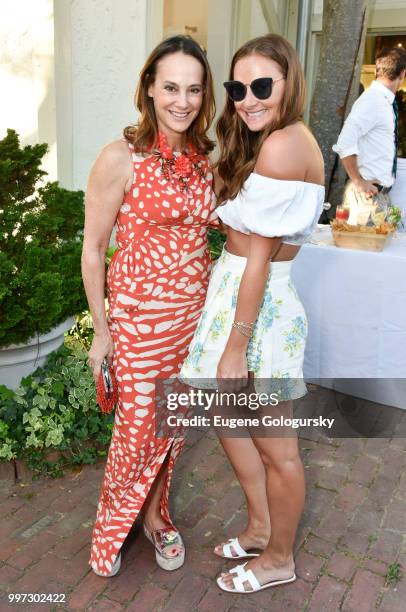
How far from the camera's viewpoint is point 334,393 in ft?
13.3

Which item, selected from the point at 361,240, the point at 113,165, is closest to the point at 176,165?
the point at 113,165

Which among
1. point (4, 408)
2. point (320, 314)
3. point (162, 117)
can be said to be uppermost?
point (162, 117)

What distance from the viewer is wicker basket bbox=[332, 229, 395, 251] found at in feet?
11.7

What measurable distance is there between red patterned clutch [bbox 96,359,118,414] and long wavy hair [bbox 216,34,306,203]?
2.51 ft

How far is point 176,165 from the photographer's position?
2.19 meters

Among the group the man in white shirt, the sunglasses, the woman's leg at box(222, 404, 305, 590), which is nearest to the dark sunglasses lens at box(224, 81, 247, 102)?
the sunglasses

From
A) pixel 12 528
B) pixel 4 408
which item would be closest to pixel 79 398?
pixel 4 408

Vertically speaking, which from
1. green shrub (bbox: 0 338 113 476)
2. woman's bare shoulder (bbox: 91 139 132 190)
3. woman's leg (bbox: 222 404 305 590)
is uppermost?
woman's bare shoulder (bbox: 91 139 132 190)

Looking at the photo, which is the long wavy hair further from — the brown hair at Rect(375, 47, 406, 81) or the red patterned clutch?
the brown hair at Rect(375, 47, 406, 81)

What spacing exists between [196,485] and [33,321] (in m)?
1.16

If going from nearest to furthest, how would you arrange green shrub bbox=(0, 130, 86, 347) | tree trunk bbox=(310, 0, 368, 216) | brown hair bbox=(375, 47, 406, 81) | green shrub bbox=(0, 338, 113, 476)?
green shrub bbox=(0, 130, 86, 347)
green shrub bbox=(0, 338, 113, 476)
brown hair bbox=(375, 47, 406, 81)
tree trunk bbox=(310, 0, 368, 216)

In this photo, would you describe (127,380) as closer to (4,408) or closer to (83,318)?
(4,408)

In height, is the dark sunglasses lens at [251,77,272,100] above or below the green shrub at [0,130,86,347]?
above

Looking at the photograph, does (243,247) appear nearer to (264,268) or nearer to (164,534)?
(264,268)
